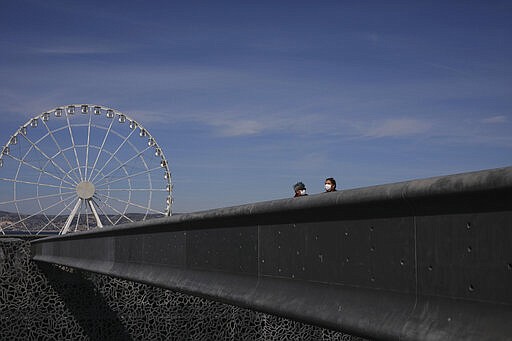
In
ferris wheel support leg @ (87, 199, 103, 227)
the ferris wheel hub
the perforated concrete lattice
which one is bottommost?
the perforated concrete lattice

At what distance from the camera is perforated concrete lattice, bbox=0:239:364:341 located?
15.0 metres

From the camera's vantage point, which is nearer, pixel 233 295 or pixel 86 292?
pixel 233 295

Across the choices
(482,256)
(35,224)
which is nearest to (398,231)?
(482,256)

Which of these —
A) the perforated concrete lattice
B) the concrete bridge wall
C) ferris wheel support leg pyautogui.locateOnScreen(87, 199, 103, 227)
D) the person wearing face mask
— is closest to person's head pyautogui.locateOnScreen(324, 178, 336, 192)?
the person wearing face mask

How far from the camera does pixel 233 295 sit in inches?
135

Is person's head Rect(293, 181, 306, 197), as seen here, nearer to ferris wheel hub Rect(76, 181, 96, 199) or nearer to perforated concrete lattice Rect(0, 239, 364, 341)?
perforated concrete lattice Rect(0, 239, 364, 341)

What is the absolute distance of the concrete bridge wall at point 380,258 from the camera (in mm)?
1856

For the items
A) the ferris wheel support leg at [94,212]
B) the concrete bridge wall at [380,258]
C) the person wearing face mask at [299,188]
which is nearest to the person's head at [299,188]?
the person wearing face mask at [299,188]

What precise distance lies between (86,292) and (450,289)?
14227 millimetres

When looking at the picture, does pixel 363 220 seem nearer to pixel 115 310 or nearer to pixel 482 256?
pixel 482 256

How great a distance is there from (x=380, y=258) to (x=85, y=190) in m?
29.8

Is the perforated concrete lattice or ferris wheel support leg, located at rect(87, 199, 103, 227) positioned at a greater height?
ferris wheel support leg, located at rect(87, 199, 103, 227)

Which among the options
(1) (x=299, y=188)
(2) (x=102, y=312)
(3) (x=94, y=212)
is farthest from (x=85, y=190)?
(1) (x=299, y=188)

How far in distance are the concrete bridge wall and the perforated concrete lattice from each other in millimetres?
11862
